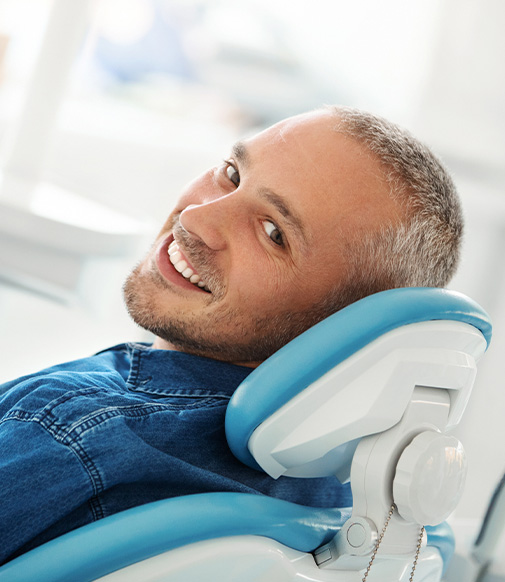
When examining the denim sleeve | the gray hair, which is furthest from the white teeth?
the denim sleeve

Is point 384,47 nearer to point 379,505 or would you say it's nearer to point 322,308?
point 322,308

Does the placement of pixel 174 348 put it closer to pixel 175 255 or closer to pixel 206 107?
pixel 175 255

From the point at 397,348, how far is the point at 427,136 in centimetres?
211

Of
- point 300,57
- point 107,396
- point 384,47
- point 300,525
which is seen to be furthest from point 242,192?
point 300,57

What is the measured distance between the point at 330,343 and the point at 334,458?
143mm

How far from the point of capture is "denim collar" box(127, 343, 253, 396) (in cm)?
90

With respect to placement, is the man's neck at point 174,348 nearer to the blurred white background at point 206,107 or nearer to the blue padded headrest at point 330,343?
the blue padded headrest at point 330,343

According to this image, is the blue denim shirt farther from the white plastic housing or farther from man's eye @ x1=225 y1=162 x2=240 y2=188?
man's eye @ x1=225 y1=162 x2=240 y2=188

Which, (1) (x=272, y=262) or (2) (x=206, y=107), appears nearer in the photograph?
(1) (x=272, y=262)

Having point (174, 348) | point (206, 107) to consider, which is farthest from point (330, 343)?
point (206, 107)

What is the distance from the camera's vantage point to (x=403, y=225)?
96 centimetres

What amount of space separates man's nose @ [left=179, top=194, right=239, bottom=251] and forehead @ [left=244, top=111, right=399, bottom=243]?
6 cm

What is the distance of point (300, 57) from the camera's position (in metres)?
3.52

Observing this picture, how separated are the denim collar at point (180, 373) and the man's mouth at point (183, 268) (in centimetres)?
10
